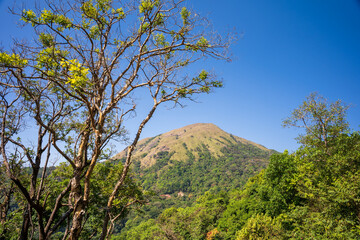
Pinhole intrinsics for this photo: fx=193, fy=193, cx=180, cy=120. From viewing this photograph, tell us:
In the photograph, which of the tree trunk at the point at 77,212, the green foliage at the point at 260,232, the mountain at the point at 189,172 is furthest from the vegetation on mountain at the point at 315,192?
the mountain at the point at 189,172

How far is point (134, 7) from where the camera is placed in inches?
167

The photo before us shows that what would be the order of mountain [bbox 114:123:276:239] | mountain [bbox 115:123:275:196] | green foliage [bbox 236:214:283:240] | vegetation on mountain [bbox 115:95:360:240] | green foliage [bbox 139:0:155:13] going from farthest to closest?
mountain [bbox 115:123:275:196]
mountain [bbox 114:123:276:239]
green foliage [bbox 236:214:283:240]
vegetation on mountain [bbox 115:95:360:240]
green foliage [bbox 139:0:155:13]

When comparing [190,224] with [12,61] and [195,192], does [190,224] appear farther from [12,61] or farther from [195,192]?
[195,192]

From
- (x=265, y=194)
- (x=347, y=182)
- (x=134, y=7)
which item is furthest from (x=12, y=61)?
(x=265, y=194)

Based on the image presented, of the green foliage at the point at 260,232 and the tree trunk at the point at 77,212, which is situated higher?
the tree trunk at the point at 77,212

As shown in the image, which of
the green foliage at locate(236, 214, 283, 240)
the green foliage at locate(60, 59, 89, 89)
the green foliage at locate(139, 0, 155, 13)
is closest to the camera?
the green foliage at locate(60, 59, 89, 89)

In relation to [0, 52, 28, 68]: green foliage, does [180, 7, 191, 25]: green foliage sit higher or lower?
higher

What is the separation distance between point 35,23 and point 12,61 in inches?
40.1

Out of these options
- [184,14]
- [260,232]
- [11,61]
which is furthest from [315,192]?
[11,61]

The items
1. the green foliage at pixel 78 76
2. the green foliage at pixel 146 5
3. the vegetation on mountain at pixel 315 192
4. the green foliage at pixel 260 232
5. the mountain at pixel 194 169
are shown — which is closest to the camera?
the green foliage at pixel 78 76

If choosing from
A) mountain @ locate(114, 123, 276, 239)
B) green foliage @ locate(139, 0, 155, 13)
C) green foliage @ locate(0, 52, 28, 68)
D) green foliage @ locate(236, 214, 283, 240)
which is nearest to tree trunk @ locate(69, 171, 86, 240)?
green foliage @ locate(0, 52, 28, 68)

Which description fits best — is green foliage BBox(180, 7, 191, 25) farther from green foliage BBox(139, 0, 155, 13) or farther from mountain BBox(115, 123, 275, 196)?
mountain BBox(115, 123, 275, 196)

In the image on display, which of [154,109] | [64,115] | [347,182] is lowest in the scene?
[347,182]

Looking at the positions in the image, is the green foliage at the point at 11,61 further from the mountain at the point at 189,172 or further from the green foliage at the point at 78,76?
the mountain at the point at 189,172
